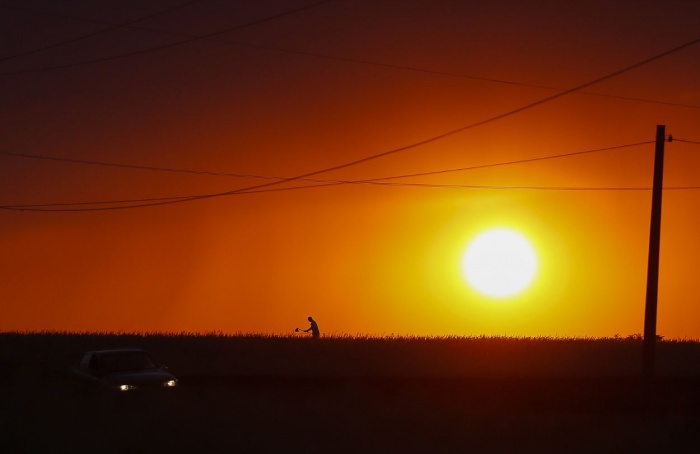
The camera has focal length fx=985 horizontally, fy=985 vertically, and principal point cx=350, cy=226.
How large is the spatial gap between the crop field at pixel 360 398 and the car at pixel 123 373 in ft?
2.86

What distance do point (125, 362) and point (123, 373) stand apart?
0.94 metres

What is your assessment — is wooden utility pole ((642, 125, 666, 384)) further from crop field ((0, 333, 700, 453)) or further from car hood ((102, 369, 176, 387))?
car hood ((102, 369, 176, 387))

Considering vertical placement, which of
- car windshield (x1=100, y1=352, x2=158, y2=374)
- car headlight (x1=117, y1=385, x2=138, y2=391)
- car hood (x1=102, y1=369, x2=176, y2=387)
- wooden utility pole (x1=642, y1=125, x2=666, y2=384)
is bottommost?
car headlight (x1=117, y1=385, x2=138, y2=391)

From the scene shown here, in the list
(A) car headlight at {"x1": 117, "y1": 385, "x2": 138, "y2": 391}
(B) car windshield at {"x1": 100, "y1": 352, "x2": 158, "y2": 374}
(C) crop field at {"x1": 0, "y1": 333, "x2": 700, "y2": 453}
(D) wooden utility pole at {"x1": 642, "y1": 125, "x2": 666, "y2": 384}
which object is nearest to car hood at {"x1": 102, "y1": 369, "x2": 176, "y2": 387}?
(A) car headlight at {"x1": 117, "y1": 385, "x2": 138, "y2": 391}

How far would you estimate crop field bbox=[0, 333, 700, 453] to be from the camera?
60.7ft

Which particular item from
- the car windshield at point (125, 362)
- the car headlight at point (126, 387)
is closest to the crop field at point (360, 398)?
the car headlight at point (126, 387)

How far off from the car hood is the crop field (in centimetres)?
119

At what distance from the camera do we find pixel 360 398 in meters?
28.0

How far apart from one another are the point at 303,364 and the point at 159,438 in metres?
28.6

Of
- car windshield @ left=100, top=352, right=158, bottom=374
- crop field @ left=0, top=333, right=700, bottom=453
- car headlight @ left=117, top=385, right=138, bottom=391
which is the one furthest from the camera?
car windshield @ left=100, top=352, right=158, bottom=374

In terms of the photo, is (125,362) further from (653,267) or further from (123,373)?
(653,267)

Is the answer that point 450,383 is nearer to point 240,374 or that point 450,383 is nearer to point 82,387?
point 240,374

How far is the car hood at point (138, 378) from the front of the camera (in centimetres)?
2742

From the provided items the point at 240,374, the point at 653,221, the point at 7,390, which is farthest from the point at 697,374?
the point at 7,390
